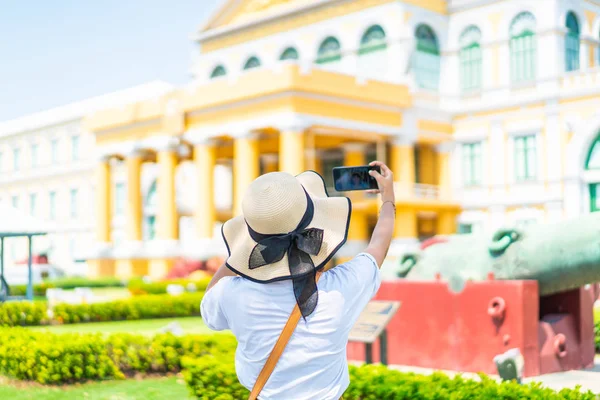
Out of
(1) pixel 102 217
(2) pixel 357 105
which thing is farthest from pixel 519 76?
(1) pixel 102 217

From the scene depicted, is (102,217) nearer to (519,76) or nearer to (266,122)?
(266,122)

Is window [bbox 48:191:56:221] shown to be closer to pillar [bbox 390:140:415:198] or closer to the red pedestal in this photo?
pillar [bbox 390:140:415:198]

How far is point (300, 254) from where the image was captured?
3020 mm

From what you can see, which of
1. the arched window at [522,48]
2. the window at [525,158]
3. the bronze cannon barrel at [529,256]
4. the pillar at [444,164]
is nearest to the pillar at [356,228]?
the pillar at [444,164]

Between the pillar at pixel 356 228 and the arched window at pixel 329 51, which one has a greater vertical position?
the arched window at pixel 329 51

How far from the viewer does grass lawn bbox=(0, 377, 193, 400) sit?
758 centimetres

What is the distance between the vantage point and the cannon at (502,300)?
7904 millimetres

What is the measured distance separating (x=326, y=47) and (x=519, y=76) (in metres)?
7.72

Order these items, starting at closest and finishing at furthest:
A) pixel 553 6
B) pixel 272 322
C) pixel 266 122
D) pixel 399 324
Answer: pixel 272 322 < pixel 399 324 < pixel 266 122 < pixel 553 6

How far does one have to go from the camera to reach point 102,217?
33000mm

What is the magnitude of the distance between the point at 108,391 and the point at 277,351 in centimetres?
531

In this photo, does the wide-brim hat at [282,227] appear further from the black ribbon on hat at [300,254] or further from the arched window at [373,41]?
the arched window at [373,41]

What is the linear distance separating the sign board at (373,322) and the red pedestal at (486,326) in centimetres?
87

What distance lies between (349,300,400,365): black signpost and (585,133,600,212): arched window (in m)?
19.8
